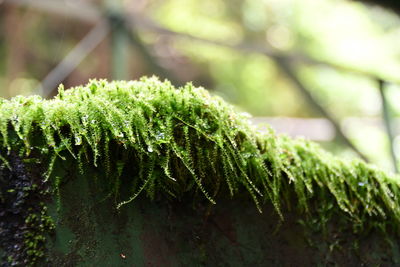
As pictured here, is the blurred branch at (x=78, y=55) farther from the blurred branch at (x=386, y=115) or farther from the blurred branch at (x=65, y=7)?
the blurred branch at (x=386, y=115)

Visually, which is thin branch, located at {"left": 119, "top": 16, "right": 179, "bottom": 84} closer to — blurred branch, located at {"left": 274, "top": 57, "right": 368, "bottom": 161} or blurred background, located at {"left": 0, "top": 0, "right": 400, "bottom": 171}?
blurred branch, located at {"left": 274, "top": 57, "right": 368, "bottom": 161}

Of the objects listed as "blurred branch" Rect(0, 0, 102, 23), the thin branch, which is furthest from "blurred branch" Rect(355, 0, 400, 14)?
"blurred branch" Rect(0, 0, 102, 23)

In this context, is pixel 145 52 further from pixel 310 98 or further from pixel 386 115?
pixel 386 115

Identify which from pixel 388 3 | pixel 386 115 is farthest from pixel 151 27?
pixel 388 3

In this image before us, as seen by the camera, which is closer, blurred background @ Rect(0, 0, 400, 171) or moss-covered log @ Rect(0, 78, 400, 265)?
moss-covered log @ Rect(0, 78, 400, 265)

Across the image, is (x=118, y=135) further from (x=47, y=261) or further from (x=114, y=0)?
(x=114, y=0)

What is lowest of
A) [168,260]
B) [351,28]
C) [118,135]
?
[168,260]

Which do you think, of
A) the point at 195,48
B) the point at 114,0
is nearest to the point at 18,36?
the point at 195,48
